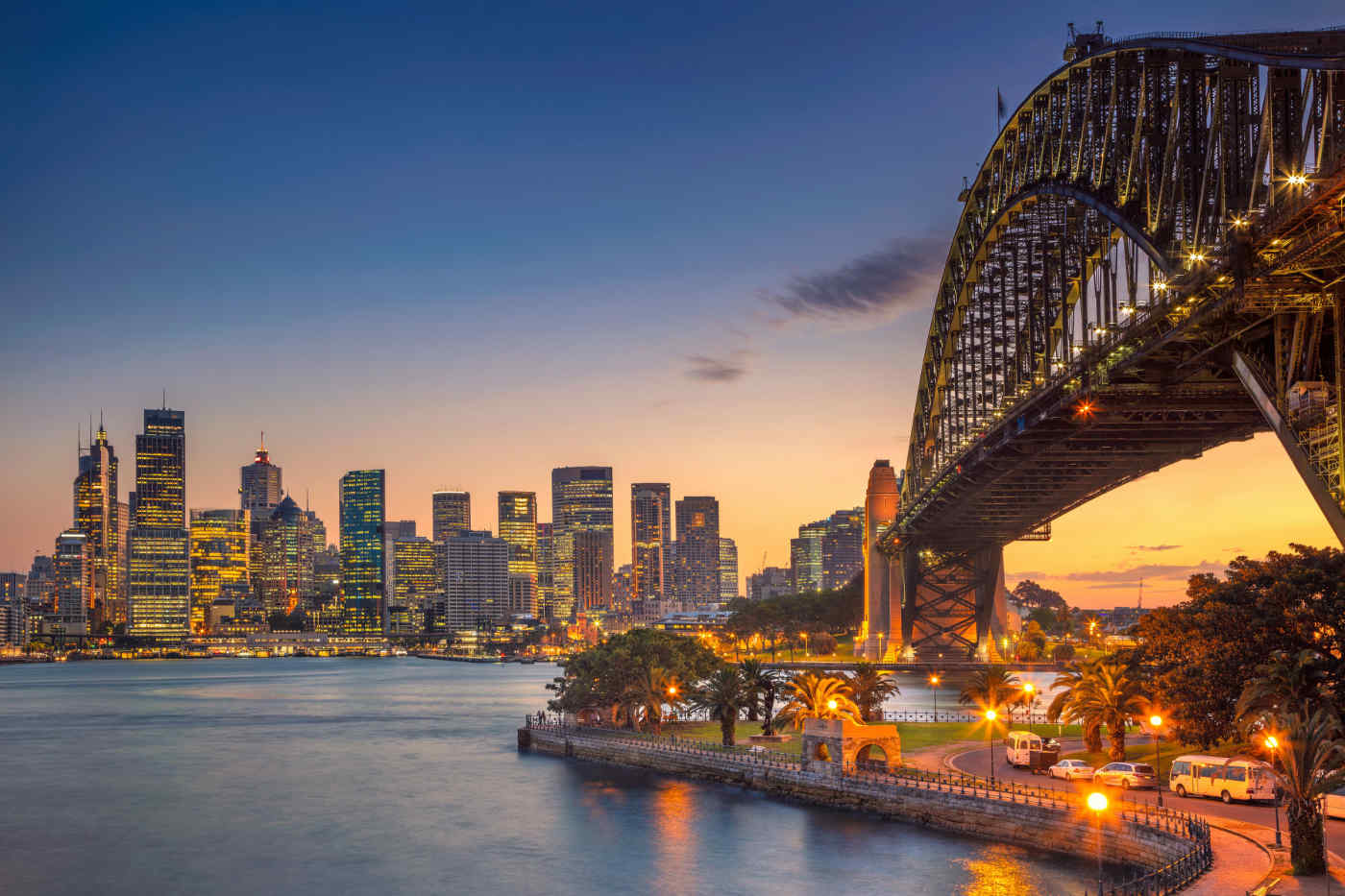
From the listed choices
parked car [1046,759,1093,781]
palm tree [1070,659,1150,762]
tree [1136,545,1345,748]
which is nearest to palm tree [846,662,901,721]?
palm tree [1070,659,1150,762]

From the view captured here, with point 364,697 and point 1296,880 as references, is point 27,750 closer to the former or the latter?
point 364,697

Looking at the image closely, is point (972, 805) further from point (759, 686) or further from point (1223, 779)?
point (759, 686)

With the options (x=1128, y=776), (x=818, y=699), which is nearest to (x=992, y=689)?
(x=818, y=699)

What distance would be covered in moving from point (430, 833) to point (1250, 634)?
1602 inches

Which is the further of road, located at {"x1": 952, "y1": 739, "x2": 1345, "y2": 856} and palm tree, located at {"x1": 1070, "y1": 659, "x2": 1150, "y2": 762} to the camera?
palm tree, located at {"x1": 1070, "y1": 659, "x2": 1150, "y2": 762}

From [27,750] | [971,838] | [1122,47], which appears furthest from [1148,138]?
[27,750]

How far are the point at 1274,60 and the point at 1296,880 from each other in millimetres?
21465

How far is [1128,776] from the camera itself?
165 ft

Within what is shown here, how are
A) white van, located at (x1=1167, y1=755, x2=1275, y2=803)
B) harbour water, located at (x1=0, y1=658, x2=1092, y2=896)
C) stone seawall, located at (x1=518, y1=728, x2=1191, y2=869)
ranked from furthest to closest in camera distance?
harbour water, located at (x1=0, y1=658, x2=1092, y2=896)
white van, located at (x1=1167, y1=755, x2=1275, y2=803)
stone seawall, located at (x1=518, y1=728, x2=1191, y2=869)

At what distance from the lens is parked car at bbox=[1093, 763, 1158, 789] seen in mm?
49688

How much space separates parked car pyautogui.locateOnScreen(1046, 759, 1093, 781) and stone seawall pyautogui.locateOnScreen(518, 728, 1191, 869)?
532 cm

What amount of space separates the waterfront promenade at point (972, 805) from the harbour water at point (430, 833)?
0.93 meters

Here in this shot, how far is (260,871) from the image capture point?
56.8m

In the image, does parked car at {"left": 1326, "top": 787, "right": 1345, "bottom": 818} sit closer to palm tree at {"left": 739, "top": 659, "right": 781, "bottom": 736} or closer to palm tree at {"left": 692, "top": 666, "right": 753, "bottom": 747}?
palm tree at {"left": 692, "top": 666, "right": 753, "bottom": 747}
